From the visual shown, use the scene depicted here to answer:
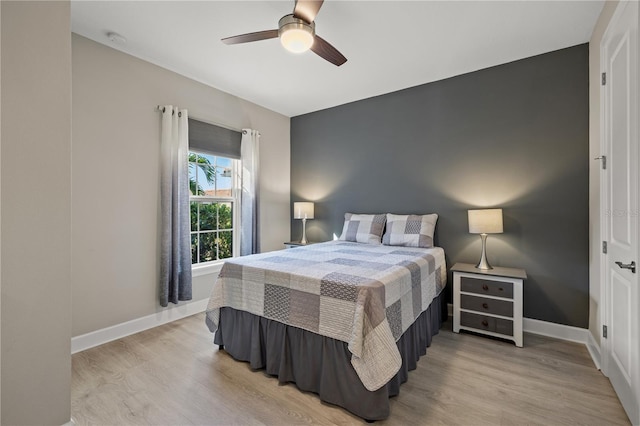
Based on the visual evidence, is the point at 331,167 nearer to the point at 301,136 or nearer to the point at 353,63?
the point at 301,136

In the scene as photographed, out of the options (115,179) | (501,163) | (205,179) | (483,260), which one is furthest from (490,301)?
(115,179)

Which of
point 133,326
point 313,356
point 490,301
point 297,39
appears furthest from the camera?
point 133,326

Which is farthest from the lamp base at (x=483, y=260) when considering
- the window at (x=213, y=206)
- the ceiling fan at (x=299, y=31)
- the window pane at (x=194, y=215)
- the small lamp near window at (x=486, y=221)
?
the window pane at (x=194, y=215)

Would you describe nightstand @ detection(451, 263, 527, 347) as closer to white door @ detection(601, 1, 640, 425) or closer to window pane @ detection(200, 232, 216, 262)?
white door @ detection(601, 1, 640, 425)

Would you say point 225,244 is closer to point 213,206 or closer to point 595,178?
point 213,206

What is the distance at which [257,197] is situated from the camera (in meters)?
3.93

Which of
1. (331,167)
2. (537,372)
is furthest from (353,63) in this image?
(537,372)

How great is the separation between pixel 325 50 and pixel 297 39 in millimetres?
293

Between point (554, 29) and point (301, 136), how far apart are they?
10.4 ft

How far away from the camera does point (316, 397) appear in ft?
5.97

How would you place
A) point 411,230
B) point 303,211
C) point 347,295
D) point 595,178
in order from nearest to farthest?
point 347,295
point 595,178
point 411,230
point 303,211

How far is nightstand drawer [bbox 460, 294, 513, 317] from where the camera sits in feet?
8.29

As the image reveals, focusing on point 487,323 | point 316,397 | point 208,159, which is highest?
point 208,159

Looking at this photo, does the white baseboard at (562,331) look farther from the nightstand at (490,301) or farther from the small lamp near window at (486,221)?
the small lamp near window at (486,221)
